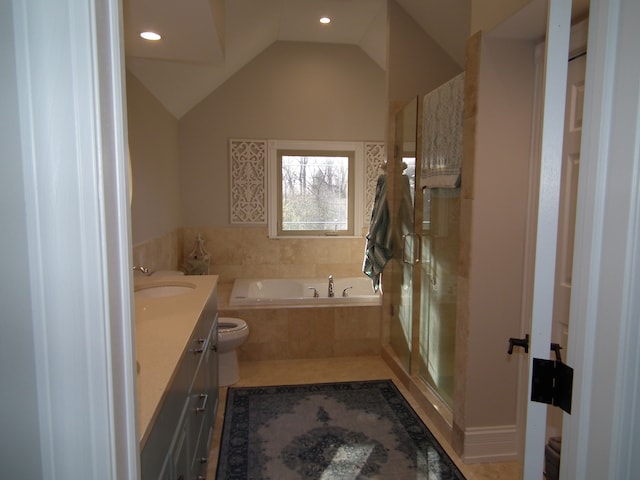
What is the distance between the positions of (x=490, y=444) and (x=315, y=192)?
317 cm

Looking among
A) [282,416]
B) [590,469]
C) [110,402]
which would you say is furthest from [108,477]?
[282,416]

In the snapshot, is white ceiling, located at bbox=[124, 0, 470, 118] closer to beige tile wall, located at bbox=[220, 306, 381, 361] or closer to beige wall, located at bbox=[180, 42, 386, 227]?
beige wall, located at bbox=[180, 42, 386, 227]

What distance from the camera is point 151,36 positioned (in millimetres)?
2207

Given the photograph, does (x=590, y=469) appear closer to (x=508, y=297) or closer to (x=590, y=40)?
(x=590, y=40)

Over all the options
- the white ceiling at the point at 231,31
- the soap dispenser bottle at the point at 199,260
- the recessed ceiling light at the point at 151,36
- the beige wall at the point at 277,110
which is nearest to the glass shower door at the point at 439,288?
the white ceiling at the point at 231,31

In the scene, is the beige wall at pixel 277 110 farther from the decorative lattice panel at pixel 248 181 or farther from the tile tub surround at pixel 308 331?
the tile tub surround at pixel 308 331

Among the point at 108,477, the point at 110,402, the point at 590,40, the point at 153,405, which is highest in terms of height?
the point at 590,40

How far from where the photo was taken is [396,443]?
97.9 inches

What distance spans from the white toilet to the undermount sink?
2.20 feet

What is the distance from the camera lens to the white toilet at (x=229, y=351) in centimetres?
317

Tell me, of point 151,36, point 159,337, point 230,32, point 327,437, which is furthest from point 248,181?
point 159,337

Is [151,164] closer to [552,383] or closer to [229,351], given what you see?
[229,351]

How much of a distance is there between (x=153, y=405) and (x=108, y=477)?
500 millimetres

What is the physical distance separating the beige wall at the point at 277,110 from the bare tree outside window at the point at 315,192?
259 mm
